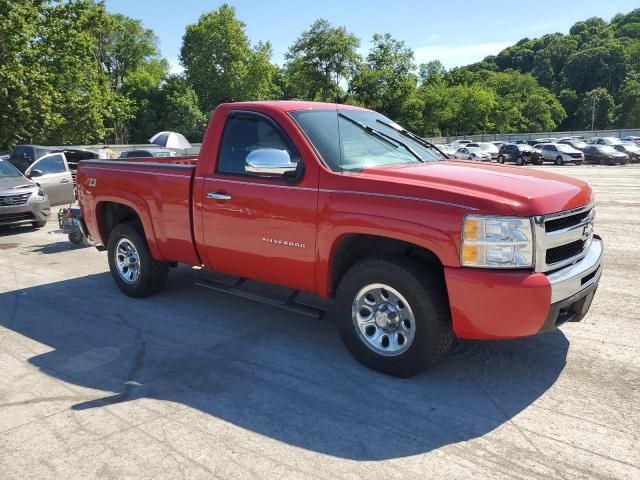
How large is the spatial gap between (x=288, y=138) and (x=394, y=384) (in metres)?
2.14

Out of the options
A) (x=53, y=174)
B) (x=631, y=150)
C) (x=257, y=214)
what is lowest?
(x=631, y=150)

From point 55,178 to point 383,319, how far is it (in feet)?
42.3

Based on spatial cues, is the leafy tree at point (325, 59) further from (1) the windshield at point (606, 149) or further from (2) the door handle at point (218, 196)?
(2) the door handle at point (218, 196)

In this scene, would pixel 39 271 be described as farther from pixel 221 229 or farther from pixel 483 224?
pixel 483 224

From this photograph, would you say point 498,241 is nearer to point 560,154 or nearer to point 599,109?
point 560,154

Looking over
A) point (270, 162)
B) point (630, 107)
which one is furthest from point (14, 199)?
point (630, 107)

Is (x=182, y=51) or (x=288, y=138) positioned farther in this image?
(x=182, y=51)

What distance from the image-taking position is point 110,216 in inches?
266

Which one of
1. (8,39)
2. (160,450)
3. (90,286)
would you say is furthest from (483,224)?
(8,39)

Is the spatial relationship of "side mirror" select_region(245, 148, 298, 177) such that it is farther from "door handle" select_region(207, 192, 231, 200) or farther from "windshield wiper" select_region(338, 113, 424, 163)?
"windshield wiper" select_region(338, 113, 424, 163)

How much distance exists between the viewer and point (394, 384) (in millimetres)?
4023

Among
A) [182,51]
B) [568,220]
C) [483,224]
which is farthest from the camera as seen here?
[182,51]

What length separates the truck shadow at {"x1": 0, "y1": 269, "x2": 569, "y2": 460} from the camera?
348 centimetres

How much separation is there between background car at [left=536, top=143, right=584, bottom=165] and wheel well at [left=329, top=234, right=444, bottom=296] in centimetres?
3734
